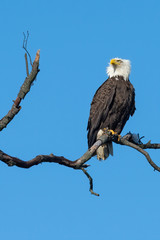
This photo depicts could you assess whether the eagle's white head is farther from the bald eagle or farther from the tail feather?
the tail feather

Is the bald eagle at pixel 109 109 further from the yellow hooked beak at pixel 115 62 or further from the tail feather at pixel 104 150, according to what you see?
the yellow hooked beak at pixel 115 62

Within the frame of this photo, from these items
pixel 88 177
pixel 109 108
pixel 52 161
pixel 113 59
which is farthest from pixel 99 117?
pixel 52 161

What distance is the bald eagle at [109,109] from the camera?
24.6ft

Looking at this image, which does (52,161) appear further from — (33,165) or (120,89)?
(120,89)

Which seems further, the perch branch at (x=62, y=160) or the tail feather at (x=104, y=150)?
the tail feather at (x=104, y=150)

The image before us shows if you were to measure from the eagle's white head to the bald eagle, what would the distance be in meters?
0.26

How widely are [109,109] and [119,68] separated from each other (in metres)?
1.03

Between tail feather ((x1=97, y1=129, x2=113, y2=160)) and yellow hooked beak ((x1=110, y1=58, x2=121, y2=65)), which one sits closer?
tail feather ((x1=97, y1=129, x2=113, y2=160))

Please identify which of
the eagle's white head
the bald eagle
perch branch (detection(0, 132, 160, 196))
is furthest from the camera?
the eagle's white head

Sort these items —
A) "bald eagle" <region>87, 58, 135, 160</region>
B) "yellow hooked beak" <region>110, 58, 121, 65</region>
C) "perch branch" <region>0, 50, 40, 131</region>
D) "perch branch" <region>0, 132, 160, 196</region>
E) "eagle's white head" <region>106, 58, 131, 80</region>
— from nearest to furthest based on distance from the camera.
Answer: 1. "perch branch" <region>0, 132, 160, 196</region>
2. "perch branch" <region>0, 50, 40, 131</region>
3. "bald eagle" <region>87, 58, 135, 160</region>
4. "eagle's white head" <region>106, 58, 131, 80</region>
5. "yellow hooked beak" <region>110, 58, 121, 65</region>

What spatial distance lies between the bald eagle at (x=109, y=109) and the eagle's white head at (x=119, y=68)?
264 mm

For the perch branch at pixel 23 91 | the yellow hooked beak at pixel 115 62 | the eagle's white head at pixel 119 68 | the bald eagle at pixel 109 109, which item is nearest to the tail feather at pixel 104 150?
the bald eagle at pixel 109 109

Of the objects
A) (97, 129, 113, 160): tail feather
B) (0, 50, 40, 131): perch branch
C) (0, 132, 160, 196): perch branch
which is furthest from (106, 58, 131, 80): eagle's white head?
(0, 50, 40, 131): perch branch

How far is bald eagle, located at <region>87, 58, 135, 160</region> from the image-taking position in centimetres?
751
